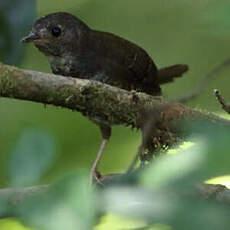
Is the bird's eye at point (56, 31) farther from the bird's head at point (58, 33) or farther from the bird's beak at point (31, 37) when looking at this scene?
the bird's beak at point (31, 37)

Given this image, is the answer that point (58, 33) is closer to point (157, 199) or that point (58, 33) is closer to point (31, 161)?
point (31, 161)

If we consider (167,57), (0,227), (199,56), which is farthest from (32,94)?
(167,57)

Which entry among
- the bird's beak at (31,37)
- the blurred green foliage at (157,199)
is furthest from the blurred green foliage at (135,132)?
the bird's beak at (31,37)

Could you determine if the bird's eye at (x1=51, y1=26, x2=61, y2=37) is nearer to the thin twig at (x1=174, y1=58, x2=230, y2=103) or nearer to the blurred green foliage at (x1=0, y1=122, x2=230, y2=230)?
the thin twig at (x1=174, y1=58, x2=230, y2=103)

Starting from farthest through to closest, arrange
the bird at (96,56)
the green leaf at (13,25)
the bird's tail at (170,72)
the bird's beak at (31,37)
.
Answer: the bird's tail at (170,72)
the bird at (96,56)
the bird's beak at (31,37)
the green leaf at (13,25)

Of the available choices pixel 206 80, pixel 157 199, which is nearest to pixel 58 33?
pixel 206 80
